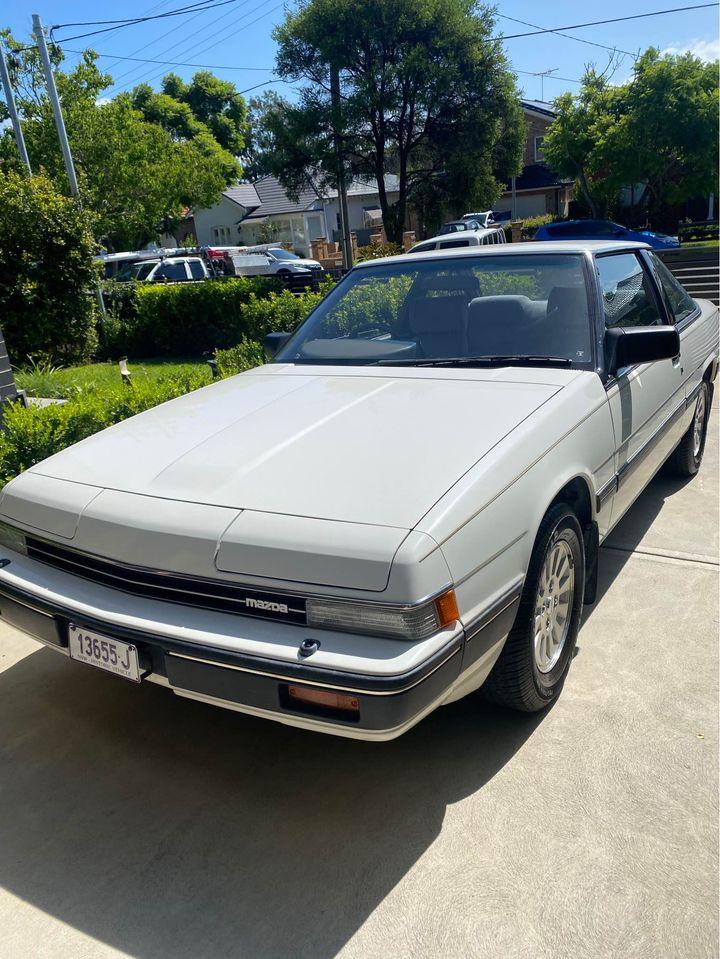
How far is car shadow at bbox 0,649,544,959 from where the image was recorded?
2.22m

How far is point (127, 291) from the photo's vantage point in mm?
14328

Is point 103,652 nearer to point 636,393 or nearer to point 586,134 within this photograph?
A: point 636,393

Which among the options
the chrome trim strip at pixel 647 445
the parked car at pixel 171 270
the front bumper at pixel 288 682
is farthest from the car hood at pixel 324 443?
the parked car at pixel 171 270

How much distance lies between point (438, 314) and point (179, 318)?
10751 millimetres

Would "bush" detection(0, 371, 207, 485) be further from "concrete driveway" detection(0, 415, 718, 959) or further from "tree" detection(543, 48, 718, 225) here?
"tree" detection(543, 48, 718, 225)

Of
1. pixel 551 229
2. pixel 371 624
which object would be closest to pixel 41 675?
pixel 371 624

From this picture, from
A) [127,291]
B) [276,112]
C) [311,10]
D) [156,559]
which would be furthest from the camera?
[276,112]

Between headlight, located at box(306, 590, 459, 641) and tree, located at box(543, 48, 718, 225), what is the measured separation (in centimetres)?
2332

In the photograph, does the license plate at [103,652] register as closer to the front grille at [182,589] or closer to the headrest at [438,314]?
the front grille at [182,589]

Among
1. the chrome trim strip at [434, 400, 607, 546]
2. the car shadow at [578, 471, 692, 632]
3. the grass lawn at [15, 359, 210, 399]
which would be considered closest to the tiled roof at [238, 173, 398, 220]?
the grass lawn at [15, 359, 210, 399]

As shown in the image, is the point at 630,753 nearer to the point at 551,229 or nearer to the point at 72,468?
the point at 72,468

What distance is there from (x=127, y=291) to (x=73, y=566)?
1263 centimetres

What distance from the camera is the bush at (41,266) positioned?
37.1 ft

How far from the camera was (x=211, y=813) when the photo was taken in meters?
2.64
